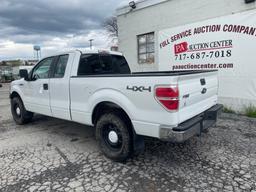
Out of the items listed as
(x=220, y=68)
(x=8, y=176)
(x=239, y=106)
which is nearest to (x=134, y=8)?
(x=220, y=68)

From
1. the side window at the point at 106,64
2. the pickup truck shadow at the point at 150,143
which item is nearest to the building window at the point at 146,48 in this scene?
the side window at the point at 106,64

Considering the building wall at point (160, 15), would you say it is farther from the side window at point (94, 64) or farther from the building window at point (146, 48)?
the side window at point (94, 64)

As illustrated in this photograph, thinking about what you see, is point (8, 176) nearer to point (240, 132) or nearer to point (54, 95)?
point (54, 95)

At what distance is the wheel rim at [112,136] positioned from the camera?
11.6 feet

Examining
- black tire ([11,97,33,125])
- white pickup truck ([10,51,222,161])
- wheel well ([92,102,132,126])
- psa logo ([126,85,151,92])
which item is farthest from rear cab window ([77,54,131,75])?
black tire ([11,97,33,125])

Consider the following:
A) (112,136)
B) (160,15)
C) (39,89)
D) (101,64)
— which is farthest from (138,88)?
(160,15)

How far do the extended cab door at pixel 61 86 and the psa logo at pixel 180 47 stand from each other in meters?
4.34

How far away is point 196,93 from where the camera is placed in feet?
10.6

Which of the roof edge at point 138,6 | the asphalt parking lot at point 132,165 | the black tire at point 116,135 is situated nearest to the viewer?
the asphalt parking lot at point 132,165

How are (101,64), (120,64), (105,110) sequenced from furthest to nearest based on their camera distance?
(120,64)
(101,64)
(105,110)

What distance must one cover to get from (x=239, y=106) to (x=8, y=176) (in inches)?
239

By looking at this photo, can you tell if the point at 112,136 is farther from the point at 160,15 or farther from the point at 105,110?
the point at 160,15

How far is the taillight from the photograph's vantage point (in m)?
2.69

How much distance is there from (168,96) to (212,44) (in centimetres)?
466
